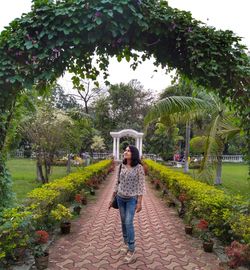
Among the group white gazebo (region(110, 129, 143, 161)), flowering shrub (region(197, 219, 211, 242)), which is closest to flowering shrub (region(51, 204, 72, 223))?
flowering shrub (region(197, 219, 211, 242))

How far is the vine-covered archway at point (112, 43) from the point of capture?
160 inches

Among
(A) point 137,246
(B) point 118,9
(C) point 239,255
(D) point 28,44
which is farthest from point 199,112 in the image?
(D) point 28,44

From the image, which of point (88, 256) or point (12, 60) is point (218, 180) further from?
point (12, 60)

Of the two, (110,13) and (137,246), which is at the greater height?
(110,13)

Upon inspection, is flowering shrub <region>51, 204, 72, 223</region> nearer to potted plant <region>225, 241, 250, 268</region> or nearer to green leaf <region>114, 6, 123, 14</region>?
potted plant <region>225, 241, 250, 268</region>

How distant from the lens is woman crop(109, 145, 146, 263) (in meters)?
4.82

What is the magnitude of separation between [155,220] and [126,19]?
5129 mm

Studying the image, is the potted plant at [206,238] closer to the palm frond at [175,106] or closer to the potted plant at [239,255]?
the potted plant at [239,255]

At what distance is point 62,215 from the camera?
6188 millimetres

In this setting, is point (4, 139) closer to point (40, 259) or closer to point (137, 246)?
point (40, 259)

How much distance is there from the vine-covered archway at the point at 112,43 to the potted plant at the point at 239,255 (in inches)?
63.3

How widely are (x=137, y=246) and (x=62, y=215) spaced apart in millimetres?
1586

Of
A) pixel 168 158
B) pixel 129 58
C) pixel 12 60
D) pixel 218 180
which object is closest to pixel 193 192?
pixel 129 58

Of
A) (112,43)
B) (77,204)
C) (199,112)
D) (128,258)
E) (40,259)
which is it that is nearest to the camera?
(40,259)
